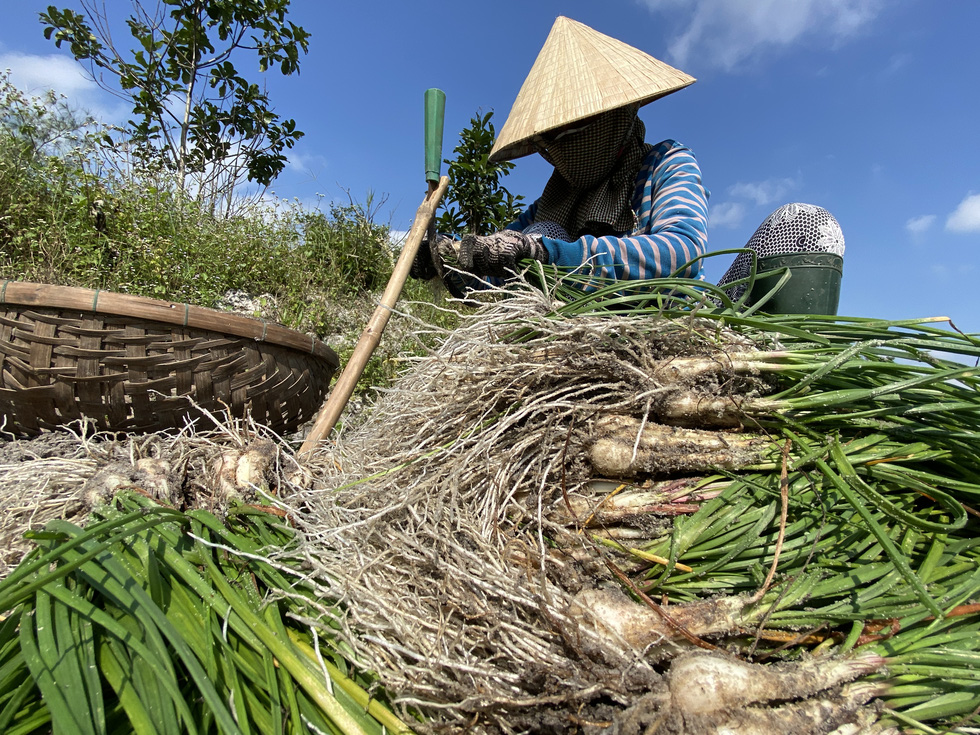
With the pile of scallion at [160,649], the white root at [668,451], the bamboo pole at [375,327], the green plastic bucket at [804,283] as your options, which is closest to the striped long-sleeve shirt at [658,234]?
the green plastic bucket at [804,283]

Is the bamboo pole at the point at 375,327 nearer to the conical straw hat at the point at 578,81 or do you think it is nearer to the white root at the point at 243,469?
the white root at the point at 243,469

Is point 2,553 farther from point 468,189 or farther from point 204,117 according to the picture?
point 204,117

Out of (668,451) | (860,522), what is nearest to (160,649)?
(668,451)

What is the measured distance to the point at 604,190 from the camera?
6.87 feet

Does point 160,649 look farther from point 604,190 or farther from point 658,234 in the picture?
point 604,190

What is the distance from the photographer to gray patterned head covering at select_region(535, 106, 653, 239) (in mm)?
1890

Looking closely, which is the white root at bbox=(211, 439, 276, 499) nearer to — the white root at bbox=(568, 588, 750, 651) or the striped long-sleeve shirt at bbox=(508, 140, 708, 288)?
the white root at bbox=(568, 588, 750, 651)

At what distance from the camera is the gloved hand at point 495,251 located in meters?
1.40

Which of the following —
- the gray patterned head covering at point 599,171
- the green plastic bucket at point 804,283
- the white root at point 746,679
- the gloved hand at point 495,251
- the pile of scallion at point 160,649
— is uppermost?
the gray patterned head covering at point 599,171

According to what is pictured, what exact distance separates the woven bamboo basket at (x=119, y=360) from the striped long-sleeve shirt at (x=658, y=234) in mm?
973

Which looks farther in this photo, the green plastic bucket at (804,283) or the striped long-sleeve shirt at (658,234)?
the striped long-sleeve shirt at (658,234)

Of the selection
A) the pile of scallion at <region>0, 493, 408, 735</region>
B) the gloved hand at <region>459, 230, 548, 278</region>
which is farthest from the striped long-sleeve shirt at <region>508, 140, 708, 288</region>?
the pile of scallion at <region>0, 493, 408, 735</region>

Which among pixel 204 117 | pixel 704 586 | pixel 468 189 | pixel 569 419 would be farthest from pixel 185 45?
pixel 704 586

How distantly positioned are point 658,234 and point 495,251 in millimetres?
559
